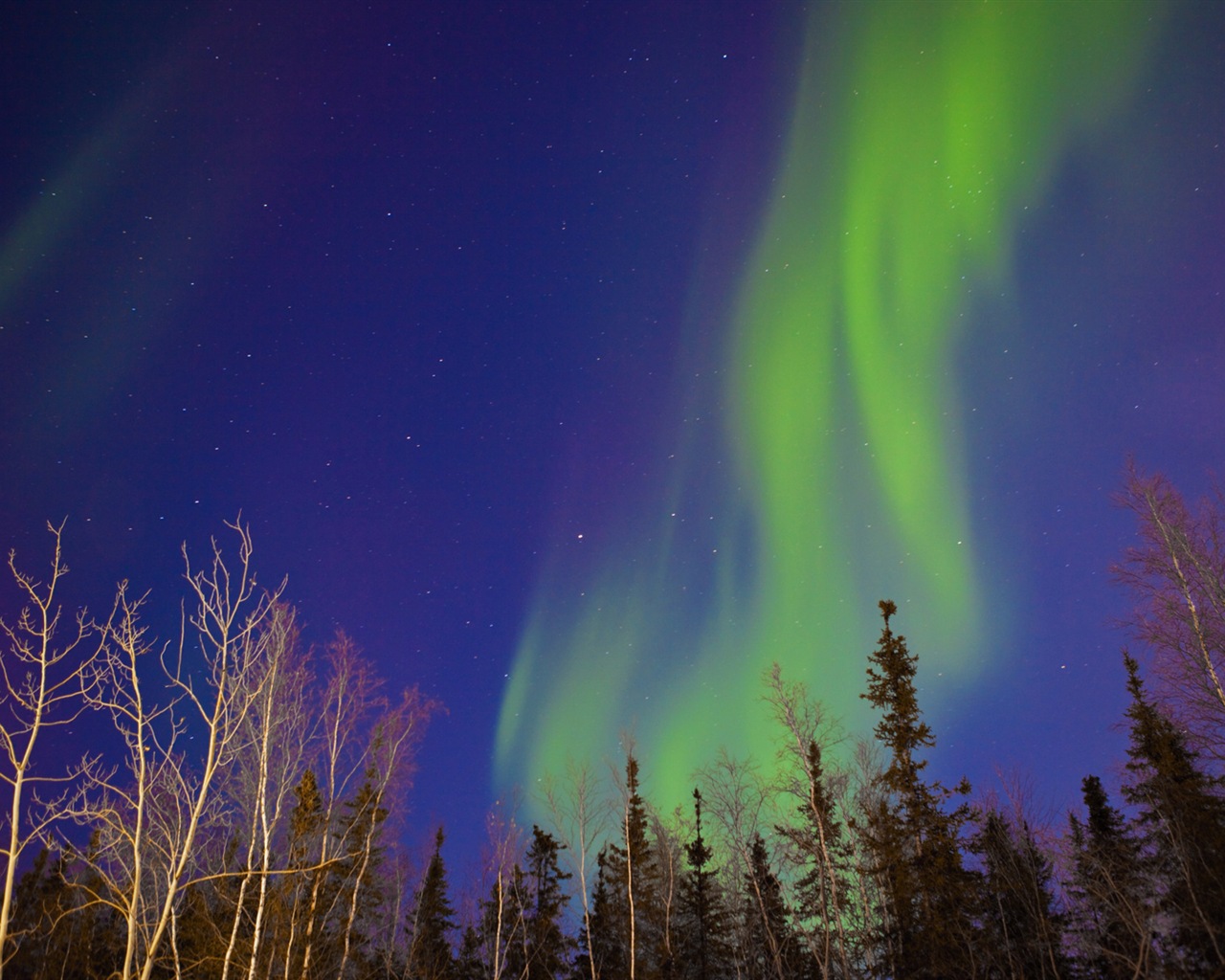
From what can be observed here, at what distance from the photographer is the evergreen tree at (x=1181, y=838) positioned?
51.0 ft

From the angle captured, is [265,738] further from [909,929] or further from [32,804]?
[909,929]

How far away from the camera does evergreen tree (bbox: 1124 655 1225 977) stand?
15.6 metres

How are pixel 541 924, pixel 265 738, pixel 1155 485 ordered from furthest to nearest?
pixel 541 924, pixel 1155 485, pixel 265 738

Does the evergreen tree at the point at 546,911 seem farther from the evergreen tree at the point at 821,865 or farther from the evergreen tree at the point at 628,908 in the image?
the evergreen tree at the point at 821,865

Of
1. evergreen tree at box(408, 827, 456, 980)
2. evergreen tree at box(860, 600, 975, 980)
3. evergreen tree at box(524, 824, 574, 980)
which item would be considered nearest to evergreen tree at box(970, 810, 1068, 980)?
evergreen tree at box(860, 600, 975, 980)

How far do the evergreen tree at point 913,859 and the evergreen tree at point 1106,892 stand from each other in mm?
3153

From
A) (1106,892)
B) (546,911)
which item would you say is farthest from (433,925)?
(1106,892)

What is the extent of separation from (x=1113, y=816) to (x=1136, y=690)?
246 inches

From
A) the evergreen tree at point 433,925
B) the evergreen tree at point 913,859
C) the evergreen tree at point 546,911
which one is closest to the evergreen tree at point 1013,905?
the evergreen tree at point 913,859

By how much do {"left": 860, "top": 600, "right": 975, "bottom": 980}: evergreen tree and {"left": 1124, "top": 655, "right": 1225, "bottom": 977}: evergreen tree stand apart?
483 cm

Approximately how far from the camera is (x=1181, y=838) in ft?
54.2

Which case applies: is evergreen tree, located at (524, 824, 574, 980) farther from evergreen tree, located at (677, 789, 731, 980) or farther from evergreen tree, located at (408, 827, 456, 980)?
evergreen tree, located at (677, 789, 731, 980)

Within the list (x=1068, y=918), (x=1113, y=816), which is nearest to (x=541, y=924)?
(x=1068, y=918)

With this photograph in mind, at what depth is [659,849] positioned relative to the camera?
116 ft
